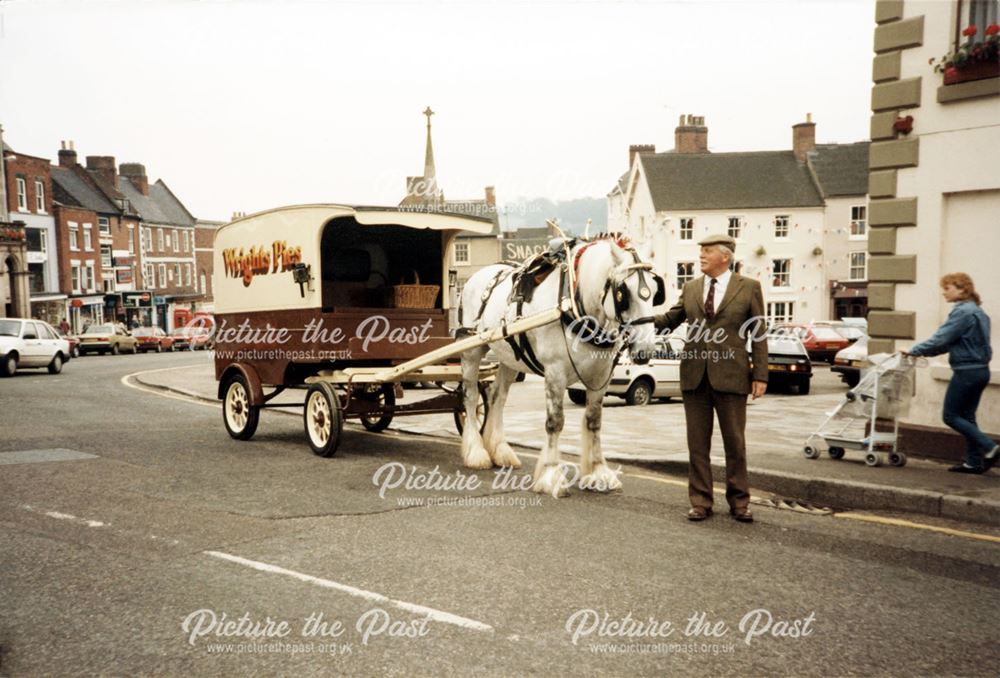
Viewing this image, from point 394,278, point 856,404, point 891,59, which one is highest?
point 891,59

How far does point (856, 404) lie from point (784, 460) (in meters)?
0.95

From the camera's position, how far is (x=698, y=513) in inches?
246

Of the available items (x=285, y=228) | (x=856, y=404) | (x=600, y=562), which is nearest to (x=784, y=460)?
(x=856, y=404)

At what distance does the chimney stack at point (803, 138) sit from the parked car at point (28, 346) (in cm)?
4295

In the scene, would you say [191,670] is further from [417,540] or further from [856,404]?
[856,404]

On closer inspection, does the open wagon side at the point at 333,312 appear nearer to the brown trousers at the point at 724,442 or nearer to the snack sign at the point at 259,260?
the snack sign at the point at 259,260

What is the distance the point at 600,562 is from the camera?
512 centimetres

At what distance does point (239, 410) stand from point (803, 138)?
4825 centimetres

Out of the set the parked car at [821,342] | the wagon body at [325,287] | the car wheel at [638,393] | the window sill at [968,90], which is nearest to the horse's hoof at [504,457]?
the wagon body at [325,287]

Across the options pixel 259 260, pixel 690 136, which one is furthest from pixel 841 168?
pixel 259 260

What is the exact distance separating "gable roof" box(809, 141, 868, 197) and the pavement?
3661 centimetres

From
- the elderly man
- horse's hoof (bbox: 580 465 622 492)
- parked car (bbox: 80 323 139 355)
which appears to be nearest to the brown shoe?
the elderly man

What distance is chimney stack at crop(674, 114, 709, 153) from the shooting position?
51.6 meters

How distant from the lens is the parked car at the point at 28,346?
23.8 metres
